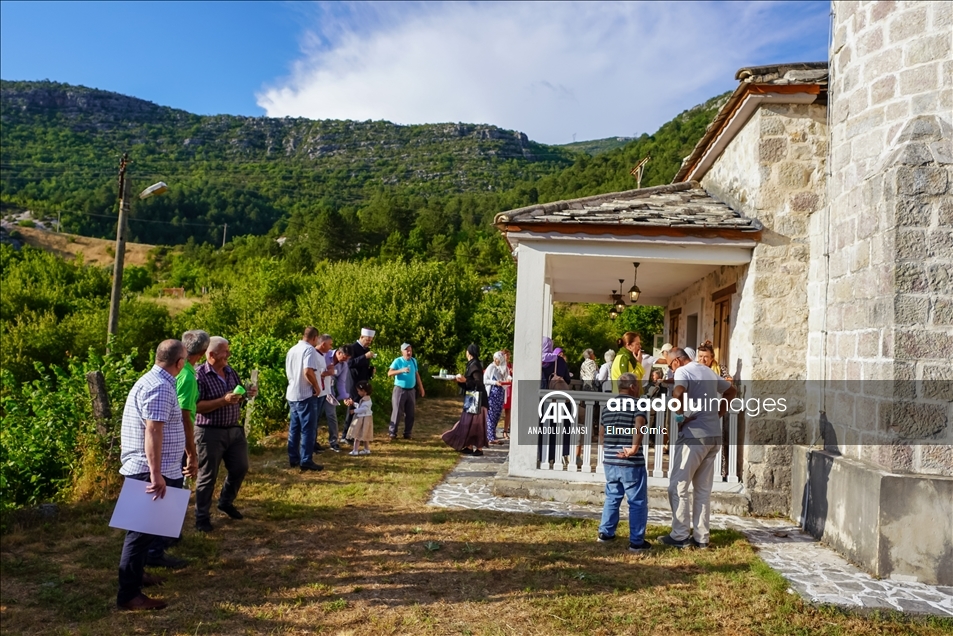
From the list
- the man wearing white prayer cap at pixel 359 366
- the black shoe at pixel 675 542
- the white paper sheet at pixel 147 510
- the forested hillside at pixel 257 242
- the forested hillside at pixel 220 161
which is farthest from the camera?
the forested hillside at pixel 220 161

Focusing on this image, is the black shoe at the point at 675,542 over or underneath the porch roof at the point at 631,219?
underneath

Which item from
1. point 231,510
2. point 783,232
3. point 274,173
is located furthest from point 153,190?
point 274,173

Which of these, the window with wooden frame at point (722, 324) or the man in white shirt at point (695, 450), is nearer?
the man in white shirt at point (695, 450)

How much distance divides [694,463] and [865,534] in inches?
54.7

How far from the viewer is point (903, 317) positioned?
5.18 metres

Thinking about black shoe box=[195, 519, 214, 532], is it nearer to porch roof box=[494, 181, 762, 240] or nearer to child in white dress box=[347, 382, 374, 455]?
child in white dress box=[347, 382, 374, 455]

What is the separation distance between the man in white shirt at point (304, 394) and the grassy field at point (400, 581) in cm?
134

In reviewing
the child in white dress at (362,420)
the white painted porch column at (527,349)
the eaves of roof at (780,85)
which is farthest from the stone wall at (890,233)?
the child in white dress at (362,420)

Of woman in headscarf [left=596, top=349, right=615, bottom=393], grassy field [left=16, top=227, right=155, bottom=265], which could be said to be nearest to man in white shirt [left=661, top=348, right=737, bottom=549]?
woman in headscarf [left=596, top=349, right=615, bottom=393]

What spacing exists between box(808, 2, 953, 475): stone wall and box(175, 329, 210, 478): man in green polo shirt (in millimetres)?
5446

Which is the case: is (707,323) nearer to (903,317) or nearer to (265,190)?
(903,317)

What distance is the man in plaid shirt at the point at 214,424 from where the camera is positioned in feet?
17.6

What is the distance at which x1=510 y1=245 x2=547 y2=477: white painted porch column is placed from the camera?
7.34 meters

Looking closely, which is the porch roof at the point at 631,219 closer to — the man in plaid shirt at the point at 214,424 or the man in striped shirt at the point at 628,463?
the man in striped shirt at the point at 628,463
